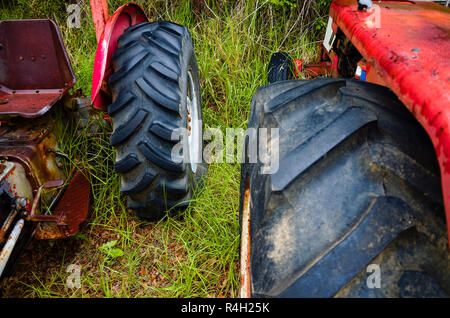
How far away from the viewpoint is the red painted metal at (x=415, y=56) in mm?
598

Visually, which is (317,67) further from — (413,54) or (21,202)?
(21,202)

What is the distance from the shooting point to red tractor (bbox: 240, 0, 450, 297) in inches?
25.2

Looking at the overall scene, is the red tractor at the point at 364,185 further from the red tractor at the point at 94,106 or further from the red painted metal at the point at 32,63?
the red painted metal at the point at 32,63

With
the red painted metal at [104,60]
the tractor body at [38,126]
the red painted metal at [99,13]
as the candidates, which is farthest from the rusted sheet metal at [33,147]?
the red painted metal at [99,13]

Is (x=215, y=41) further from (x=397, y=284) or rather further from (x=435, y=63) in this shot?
(x=397, y=284)

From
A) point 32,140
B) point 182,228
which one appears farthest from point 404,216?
point 32,140

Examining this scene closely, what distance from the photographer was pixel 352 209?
0.70 meters

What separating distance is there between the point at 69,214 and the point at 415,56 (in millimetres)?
1567

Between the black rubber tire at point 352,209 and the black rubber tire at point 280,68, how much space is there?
191 cm

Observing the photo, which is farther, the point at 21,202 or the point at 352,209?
the point at 21,202

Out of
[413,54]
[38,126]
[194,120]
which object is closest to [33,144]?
[38,126]

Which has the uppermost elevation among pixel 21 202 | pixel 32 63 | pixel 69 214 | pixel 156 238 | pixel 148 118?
pixel 32 63

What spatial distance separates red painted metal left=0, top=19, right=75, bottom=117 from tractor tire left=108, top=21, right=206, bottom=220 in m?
0.49

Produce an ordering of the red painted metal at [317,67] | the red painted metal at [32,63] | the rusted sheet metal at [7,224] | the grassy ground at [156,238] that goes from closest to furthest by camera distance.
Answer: the rusted sheet metal at [7,224] → the grassy ground at [156,238] → the red painted metal at [32,63] → the red painted metal at [317,67]
